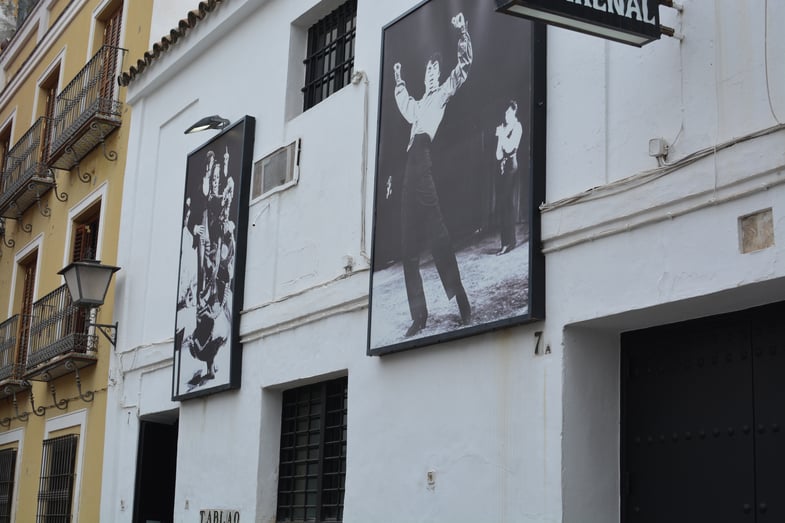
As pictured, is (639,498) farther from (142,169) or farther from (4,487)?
(4,487)

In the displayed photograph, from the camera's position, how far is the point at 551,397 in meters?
7.46

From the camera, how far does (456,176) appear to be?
855 cm

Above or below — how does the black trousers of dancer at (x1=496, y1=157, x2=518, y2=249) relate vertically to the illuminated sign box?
below

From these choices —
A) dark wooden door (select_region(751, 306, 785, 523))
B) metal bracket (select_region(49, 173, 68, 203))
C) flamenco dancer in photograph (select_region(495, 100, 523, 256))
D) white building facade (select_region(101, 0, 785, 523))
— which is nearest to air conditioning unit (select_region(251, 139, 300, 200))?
white building facade (select_region(101, 0, 785, 523))

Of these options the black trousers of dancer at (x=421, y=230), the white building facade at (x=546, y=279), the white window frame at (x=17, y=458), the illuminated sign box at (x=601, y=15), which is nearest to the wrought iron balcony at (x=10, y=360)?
Result: the white window frame at (x=17, y=458)

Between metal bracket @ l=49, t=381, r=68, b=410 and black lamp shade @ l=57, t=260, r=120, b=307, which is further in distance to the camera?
metal bracket @ l=49, t=381, r=68, b=410

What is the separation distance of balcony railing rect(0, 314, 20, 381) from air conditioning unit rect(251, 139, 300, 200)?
790 centimetres

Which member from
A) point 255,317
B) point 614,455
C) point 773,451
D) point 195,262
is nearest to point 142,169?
point 195,262

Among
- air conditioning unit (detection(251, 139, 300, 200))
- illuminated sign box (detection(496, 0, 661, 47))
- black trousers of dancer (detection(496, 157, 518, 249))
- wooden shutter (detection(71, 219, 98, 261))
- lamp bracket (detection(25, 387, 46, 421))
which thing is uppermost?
wooden shutter (detection(71, 219, 98, 261))

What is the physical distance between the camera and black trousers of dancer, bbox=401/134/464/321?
8.50 metres

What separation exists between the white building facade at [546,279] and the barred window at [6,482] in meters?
6.19

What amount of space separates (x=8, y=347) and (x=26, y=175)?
2.76 metres

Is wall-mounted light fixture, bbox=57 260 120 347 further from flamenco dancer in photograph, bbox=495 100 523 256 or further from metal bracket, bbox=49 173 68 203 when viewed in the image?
flamenco dancer in photograph, bbox=495 100 523 256

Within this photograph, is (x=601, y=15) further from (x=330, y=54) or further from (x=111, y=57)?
(x=111, y=57)
